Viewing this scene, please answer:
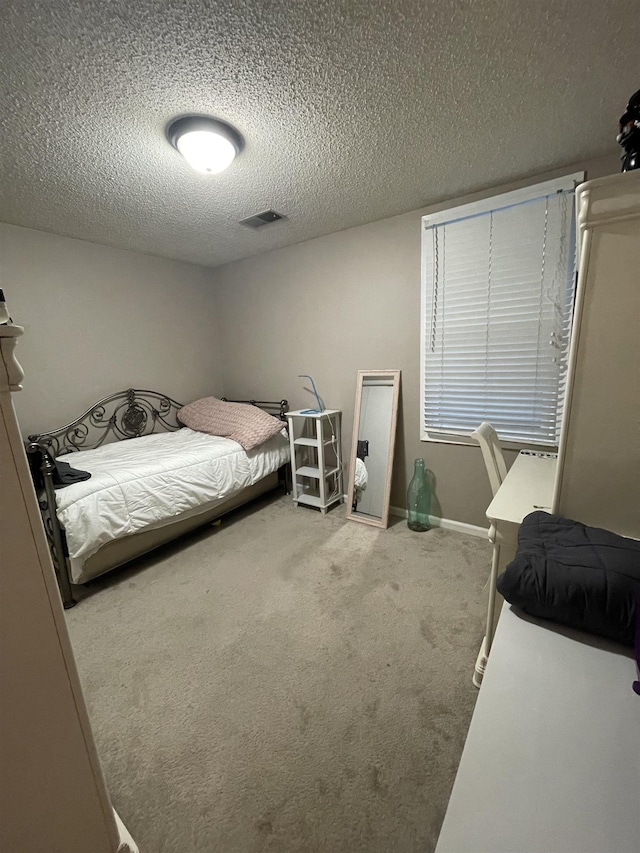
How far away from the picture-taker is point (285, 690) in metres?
1.48

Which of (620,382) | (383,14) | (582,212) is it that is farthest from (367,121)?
(620,382)

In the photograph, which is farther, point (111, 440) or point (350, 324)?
point (111, 440)

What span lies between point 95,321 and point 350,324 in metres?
2.18

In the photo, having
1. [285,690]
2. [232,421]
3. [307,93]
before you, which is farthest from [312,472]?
[307,93]

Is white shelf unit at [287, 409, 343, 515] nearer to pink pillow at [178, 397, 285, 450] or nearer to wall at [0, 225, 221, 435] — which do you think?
pink pillow at [178, 397, 285, 450]

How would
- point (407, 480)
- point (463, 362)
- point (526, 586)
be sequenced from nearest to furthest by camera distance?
point (526, 586) < point (463, 362) < point (407, 480)

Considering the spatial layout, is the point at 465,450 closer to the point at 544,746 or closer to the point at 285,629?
the point at 285,629

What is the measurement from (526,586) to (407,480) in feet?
6.93

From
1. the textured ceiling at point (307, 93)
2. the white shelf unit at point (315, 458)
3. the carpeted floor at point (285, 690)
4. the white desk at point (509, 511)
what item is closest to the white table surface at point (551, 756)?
the white desk at point (509, 511)

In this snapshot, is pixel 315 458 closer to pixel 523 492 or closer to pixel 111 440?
pixel 111 440

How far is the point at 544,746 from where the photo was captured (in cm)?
59

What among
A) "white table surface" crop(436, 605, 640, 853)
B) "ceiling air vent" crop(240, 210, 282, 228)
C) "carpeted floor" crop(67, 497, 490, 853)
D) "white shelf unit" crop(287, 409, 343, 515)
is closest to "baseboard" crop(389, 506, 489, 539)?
"carpeted floor" crop(67, 497, 490, 853)

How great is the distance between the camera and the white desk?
4.20ft

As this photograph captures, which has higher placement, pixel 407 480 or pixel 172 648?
pixel 407 480
